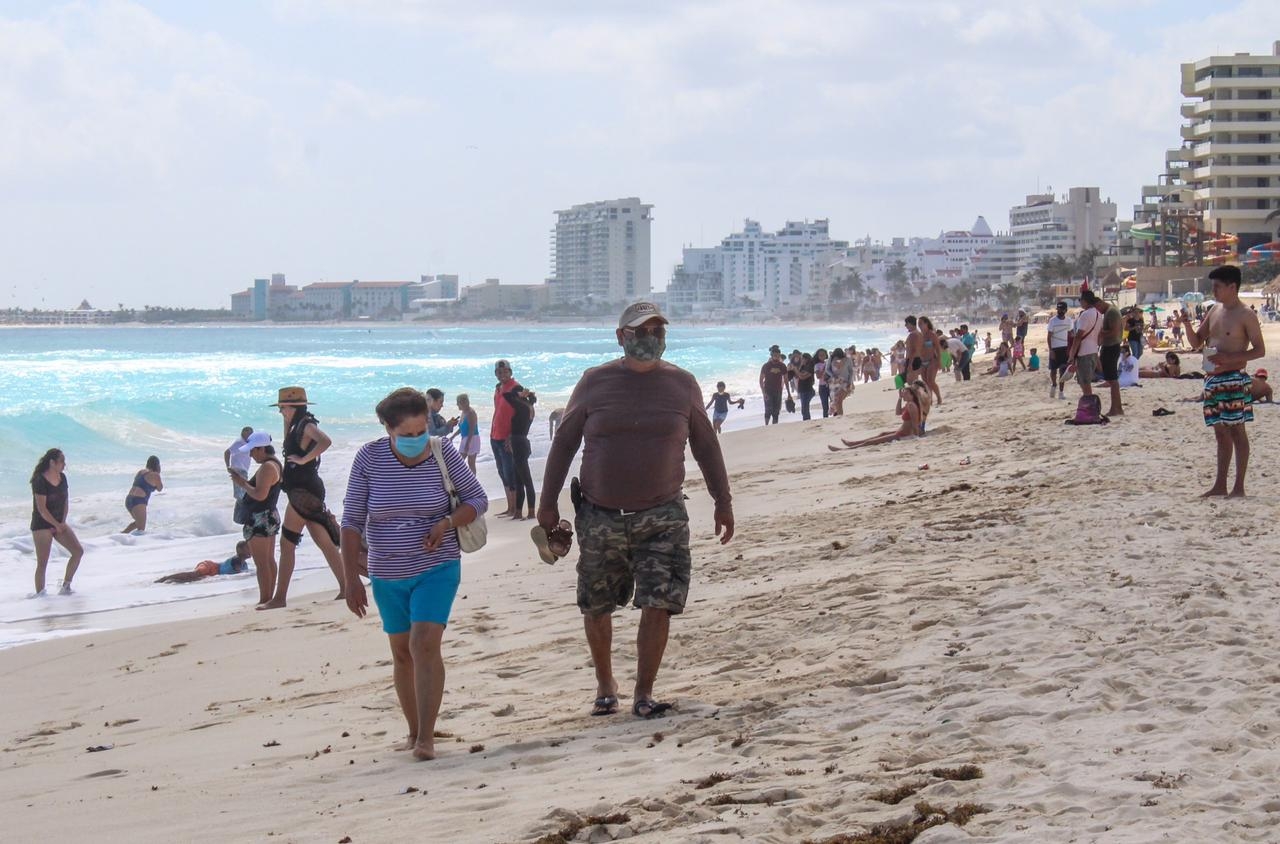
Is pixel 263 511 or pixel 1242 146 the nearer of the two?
pixel 263 511

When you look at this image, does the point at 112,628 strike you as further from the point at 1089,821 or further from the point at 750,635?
the point at 1089,821

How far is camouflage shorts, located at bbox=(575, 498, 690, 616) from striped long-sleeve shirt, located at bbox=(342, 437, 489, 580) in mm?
480

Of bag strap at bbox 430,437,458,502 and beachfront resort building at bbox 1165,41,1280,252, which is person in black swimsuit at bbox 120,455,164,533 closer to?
bag strap at bbox 430,437,458,502

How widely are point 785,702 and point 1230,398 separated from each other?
15.6 feet

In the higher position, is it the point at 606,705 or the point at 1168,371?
the point at 1168,371

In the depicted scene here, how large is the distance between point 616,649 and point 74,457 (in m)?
22.7

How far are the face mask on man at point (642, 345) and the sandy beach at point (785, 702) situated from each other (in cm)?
139

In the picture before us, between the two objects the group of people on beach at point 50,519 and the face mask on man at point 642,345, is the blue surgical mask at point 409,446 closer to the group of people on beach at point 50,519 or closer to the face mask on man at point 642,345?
the face mask on man at point 642,345

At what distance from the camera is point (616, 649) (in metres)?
6.44

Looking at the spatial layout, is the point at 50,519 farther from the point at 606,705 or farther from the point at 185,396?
the point at 185,396

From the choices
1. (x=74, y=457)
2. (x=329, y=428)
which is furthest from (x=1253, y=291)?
(x=74, y=457)

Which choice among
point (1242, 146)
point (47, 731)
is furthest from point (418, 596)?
point (1242, 146)

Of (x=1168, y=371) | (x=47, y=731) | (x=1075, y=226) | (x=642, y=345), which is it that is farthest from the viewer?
(x=1075, y=226)

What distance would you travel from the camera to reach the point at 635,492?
5.17 m
